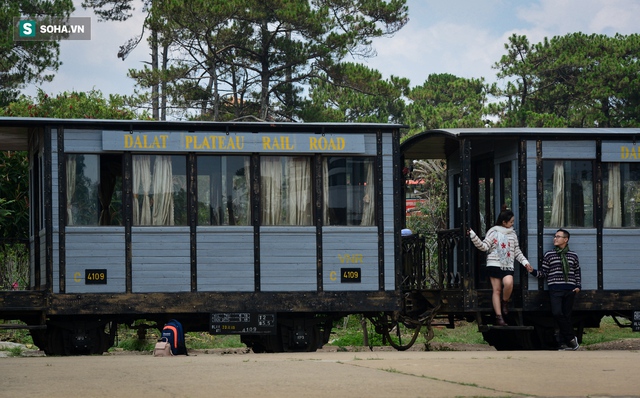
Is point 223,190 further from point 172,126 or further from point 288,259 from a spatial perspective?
point 288,259

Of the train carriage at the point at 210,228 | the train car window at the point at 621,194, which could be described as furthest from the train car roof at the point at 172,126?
the train car window at the point at 621,194

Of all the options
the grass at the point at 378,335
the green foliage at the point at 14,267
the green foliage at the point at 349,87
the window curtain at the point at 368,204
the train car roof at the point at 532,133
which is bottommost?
the grass at the point at 378,335

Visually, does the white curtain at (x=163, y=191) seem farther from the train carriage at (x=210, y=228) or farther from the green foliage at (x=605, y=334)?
the green foliage at (x=605, y=334)

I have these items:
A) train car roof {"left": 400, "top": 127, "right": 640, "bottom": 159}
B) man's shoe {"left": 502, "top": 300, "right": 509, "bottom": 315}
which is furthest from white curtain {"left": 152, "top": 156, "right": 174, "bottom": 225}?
man's shoe {"left": 502, "top": 300, "right": 509, "bottom": 315}

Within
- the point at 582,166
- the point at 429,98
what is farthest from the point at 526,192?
the point at 429,98

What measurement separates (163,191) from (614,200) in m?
6.17

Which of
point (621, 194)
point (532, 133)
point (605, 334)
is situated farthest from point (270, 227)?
point (605, 334)

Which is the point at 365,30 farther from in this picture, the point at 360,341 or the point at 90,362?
the point at 90,362

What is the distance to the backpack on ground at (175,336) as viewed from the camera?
1278cm

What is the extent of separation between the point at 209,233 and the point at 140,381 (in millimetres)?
4958

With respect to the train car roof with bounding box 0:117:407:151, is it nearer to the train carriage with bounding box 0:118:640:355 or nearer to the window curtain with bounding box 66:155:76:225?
the train carriage with bounding box 0:118:640:355

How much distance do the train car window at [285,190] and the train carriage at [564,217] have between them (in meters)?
2.16

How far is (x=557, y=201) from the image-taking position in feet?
47.2

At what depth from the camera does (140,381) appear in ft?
28.3
